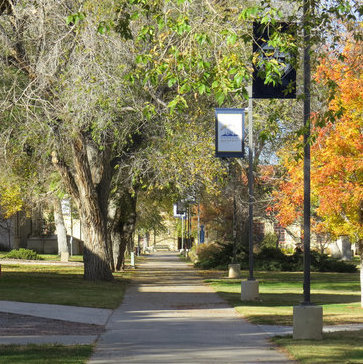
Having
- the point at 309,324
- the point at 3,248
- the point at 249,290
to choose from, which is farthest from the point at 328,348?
the point at 3,248

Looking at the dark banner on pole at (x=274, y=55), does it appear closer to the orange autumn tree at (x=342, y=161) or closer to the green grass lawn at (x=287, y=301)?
the orange autumn tree at (x=342, y=161)

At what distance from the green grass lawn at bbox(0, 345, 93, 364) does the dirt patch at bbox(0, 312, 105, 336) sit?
223 cm

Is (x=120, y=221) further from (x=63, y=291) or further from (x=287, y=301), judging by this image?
(x=287, y=301)

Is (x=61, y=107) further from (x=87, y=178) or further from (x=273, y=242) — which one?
(x=273, y=242)

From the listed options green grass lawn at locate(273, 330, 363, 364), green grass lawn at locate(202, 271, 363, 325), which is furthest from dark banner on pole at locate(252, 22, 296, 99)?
green grass lawn at locate(202, 271, 363, 325)

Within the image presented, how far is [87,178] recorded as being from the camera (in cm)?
3109

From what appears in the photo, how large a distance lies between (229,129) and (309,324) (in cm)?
1044

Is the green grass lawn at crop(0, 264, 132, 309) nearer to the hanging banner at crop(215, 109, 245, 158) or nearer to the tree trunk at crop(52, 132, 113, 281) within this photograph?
the tree trunk at crop(52, 132, 113, 281)

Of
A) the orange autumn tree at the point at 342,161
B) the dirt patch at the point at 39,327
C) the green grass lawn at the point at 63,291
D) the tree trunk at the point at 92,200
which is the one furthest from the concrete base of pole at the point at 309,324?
the tree trunk at the point at 92,200

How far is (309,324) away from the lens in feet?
47.8

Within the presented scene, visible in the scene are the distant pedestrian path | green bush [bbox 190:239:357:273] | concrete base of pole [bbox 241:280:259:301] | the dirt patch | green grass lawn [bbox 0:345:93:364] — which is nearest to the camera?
green grass lawn [bbox 0:345:93:364]

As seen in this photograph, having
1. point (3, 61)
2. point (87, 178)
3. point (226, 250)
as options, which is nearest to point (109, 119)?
point (3, 61)

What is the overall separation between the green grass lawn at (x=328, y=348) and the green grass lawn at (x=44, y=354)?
9.98 ft

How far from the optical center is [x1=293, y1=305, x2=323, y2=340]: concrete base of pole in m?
14.5
